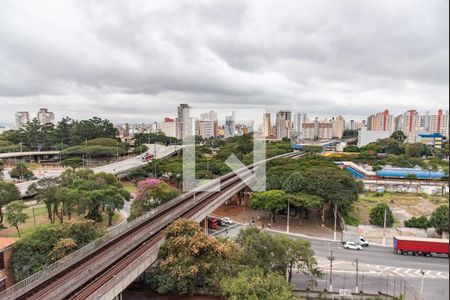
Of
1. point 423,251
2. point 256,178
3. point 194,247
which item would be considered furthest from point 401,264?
point 256,178

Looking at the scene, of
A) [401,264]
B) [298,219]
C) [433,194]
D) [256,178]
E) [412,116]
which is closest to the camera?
[401,264]

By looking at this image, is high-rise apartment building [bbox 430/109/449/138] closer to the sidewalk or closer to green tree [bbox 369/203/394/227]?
green tree [bbox 369/203/394/227]

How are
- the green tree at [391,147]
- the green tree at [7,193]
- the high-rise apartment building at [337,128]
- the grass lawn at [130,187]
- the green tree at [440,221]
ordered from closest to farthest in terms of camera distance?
the green tree at [440,221]
the green tree at [7,193]
the grass lawn at [130,187]
the green tree at [391,147]
the high-rise apartment building at [337,128]

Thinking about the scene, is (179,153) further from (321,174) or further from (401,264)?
(401,264)

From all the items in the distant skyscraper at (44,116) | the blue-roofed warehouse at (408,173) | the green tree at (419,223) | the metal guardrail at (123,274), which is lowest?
the green tree at (419,223)

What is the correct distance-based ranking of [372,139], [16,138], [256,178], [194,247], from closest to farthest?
[194,247] < [256,178] < [16,138] < [372,139]

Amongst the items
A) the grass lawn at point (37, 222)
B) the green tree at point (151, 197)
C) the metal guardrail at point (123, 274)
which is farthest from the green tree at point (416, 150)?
the metal guardrail at point (123, 274)

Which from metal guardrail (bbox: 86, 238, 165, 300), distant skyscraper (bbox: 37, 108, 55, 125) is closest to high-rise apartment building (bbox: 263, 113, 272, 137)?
metal guardrail (bbox: 86, 238, 165, 300)

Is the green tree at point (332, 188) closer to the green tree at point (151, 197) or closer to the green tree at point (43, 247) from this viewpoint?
the green tree at point (151, 197)
